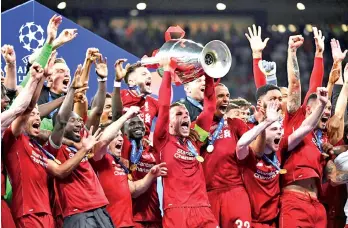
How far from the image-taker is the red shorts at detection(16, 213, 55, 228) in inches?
264

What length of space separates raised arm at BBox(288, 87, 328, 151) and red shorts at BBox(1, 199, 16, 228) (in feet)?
8.00

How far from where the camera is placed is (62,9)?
870 cm

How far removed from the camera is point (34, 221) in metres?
6.74

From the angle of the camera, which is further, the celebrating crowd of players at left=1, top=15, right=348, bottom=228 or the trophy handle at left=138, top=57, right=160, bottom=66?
the trophy handle at left=138, top=57, right=160, bottom=66

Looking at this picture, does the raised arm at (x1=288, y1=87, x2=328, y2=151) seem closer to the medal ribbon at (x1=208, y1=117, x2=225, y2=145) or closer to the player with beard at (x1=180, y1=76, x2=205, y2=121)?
the medal ribbon at (x1=208, y1=117, x2=225, y2=145)

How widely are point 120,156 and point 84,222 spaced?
2.33 feet

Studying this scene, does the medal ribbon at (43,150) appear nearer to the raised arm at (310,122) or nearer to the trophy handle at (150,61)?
the trophy handle at (150,61)

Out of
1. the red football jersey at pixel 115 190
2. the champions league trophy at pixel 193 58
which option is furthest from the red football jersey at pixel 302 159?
the red football jersey at pixel 115 190

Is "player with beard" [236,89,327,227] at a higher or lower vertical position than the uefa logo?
lower

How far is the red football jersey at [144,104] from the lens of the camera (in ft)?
26.2

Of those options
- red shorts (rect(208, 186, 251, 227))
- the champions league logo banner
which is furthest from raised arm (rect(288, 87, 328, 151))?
the champions league logo banner

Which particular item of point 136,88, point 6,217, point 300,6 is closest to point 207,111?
point 136,88

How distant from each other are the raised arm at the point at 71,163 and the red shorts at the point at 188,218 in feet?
2.98

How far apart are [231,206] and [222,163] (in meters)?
0.33
